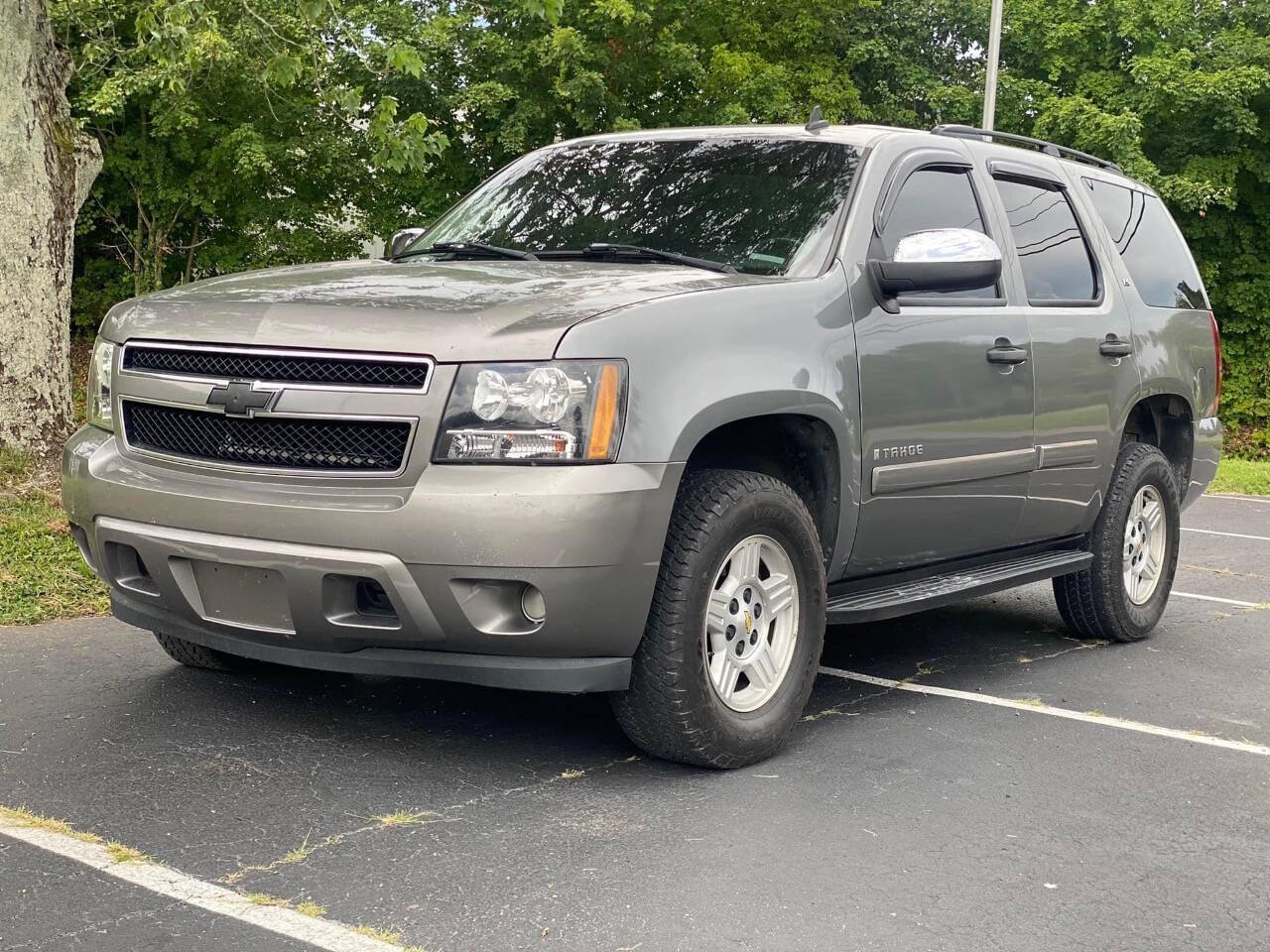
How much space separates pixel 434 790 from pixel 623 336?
132 centimetres

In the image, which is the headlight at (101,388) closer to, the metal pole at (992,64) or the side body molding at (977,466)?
the side body molding at (977,466)

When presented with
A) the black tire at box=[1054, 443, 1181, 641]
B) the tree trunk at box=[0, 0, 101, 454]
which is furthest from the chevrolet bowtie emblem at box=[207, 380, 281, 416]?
the tree trunk at box=[0, 0, 101, 454]

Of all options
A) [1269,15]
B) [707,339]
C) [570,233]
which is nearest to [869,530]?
[707,339]

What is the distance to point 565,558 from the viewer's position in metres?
3.84

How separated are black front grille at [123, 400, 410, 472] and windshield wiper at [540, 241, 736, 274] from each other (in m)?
1.33

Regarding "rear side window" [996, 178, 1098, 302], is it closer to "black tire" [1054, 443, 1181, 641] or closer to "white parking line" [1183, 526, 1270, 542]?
"black tire" [1054, 443, 1181, 641]

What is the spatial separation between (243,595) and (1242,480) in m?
16.7

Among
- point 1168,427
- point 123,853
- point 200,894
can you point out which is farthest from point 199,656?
point 1168,427

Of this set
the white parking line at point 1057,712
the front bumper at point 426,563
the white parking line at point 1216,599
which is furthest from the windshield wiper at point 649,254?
the white parking line at point 1216,599

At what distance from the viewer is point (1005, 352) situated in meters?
5.42

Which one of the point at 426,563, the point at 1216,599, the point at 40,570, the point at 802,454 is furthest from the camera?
the point at 1216,599

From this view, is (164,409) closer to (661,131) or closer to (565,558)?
(565,558)

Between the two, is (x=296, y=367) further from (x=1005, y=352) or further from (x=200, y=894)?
(x=1005, y=352)

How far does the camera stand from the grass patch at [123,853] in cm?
349
